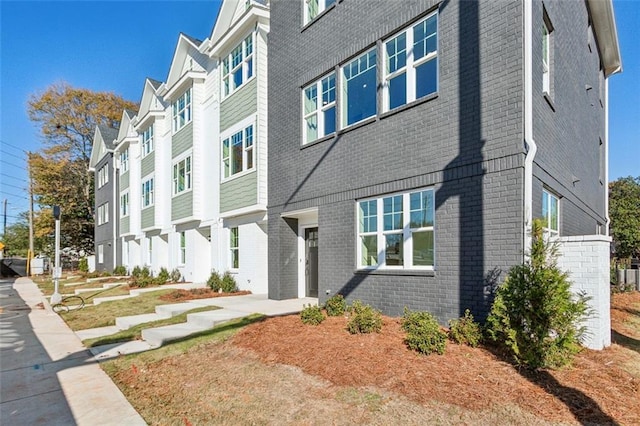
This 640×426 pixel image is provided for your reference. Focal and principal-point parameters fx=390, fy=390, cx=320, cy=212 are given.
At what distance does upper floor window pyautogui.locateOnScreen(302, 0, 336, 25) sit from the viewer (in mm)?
11014

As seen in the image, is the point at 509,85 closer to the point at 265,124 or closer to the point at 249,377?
the point at 249,377

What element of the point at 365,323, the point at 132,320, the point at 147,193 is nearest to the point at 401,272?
the point at 365,323

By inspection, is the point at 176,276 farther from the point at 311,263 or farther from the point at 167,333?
Result: the point at 167,333

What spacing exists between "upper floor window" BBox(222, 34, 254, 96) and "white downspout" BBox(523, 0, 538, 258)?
31.9ft

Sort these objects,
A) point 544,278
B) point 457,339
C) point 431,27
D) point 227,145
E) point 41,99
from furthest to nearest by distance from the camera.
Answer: point 41,99, point 227,145, point 431,27, point 457,339, point 544,278

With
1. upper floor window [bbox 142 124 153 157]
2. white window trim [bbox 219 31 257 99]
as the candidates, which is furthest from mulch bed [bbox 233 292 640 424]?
upper floor window [bbox 142 124 153 157]

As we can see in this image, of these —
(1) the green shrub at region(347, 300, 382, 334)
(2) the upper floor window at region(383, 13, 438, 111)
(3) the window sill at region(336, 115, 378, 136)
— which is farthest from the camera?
(3) the window sill at region(336, 115, 378, 136)

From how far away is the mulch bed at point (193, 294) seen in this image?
1333cm

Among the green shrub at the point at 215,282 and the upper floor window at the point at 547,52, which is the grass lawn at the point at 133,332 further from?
the upper floor window at the point at 547,52

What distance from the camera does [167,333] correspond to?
26.6 feet

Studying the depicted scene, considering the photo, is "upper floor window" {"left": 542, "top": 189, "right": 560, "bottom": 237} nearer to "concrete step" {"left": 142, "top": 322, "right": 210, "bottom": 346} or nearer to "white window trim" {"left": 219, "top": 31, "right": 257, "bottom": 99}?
"concrete step" {"left": 142, "top": 322, "right": 210, "bottom": 346}

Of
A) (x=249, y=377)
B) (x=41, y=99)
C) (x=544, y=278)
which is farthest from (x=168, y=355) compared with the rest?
(x=41, y=99)

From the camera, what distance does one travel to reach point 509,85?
6617mm

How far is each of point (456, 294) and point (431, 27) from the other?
17.6 feet
